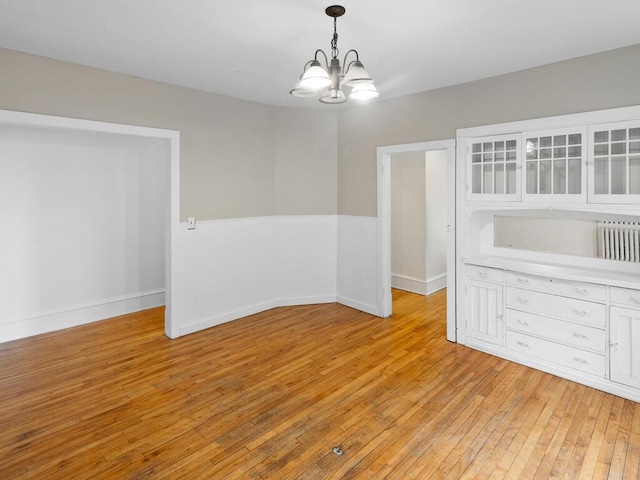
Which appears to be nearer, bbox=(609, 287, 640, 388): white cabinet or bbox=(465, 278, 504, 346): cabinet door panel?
bbox=(609, 287, 640, 388): white cabinet

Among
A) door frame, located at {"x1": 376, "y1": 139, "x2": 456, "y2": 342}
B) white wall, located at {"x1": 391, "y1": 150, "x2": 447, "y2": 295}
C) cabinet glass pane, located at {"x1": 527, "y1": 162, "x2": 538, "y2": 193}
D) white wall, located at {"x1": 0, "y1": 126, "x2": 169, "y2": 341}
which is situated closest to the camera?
cabinet glass pane, located at {"x1": 527, "y1": 162, "x2": 538, "y2": 193}

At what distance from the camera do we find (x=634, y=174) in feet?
9.48

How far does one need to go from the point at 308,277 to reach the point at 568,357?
312 centimetres

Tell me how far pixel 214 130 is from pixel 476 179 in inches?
116

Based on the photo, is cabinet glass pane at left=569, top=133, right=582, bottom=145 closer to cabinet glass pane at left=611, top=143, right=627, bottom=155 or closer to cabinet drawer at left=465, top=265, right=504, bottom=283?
cabinet glass pane at left=611, top=143, right=627, bottom=155

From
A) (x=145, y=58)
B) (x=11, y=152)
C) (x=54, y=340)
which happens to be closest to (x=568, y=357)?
(x=145, y=58)

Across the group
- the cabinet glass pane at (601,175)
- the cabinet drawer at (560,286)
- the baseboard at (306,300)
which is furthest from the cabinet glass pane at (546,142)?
the baseboard at (306,300)

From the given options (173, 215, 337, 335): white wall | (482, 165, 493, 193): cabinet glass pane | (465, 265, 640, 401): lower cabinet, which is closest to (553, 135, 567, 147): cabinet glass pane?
(482, 165, 493, 193): cabinet glass pane

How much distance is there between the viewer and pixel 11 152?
403 cm

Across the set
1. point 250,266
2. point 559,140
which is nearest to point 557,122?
point 559,140

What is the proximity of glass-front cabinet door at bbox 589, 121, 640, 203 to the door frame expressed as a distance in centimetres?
119

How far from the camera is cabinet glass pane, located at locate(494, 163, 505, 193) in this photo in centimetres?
360

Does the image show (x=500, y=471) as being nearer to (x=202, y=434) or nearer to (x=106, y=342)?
(x=202, y=434)

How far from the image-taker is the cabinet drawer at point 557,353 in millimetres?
3061
